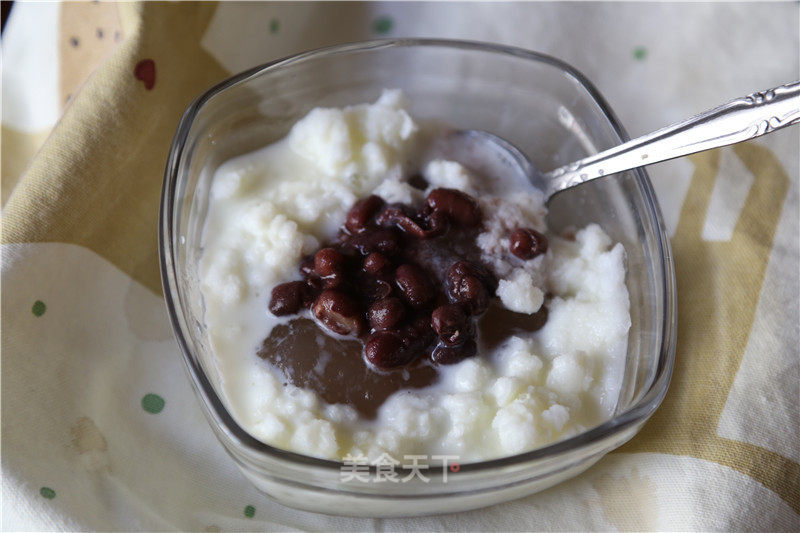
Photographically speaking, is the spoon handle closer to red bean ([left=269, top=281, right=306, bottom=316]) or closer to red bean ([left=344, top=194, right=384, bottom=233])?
red bean ([left=344, top=194, right=384, bottom=233])

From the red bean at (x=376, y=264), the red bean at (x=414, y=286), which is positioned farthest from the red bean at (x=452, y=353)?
the red bean at (x=376, y=264)

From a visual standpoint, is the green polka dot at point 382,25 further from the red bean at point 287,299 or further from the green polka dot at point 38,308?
the green polka dot at point 38,308

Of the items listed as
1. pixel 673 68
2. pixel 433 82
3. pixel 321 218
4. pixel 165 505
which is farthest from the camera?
→ pixel 673 68

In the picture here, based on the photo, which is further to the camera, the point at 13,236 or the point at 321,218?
the point at 321,218

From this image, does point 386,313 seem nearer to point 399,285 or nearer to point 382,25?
point 399,285

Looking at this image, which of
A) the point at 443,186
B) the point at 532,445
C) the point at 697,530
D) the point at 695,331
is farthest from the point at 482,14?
the point at 697,530

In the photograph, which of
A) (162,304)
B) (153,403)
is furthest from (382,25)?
(153,403)

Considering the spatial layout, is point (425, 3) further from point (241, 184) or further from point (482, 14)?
point (241, 184)

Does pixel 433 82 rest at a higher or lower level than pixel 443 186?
higher

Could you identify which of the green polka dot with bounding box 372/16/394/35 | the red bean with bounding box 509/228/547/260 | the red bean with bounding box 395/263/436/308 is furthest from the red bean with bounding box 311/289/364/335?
the green polka dot with bounding box 372/16/394/35
